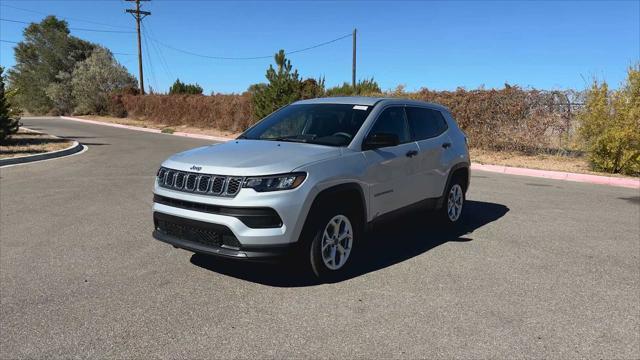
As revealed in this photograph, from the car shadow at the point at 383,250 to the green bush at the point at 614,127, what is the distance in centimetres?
707

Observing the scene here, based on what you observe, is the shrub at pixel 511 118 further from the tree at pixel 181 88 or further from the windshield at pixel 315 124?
the tree at pixel 181 88

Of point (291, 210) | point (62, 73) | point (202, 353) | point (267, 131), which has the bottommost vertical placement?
point (202, 353)

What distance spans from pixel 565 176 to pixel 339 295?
10005 mm

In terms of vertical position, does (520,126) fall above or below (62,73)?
below

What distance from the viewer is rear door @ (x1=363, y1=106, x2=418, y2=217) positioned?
4.82 m

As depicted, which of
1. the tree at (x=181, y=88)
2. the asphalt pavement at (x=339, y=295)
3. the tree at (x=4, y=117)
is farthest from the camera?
the tree at (x=181, y=88)

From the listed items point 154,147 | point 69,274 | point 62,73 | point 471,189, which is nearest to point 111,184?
point 69,274

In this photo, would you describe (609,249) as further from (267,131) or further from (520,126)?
(520,126)

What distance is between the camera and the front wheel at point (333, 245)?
4.27 m

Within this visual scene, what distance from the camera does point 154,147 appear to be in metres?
17.9

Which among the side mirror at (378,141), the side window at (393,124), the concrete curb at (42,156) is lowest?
the concrete curb at (42,156)

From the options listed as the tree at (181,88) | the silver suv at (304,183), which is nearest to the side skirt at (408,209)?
the silver suv at (304,183)

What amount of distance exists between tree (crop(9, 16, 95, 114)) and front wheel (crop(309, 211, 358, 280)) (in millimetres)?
55063

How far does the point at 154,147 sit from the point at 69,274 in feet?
45.5
